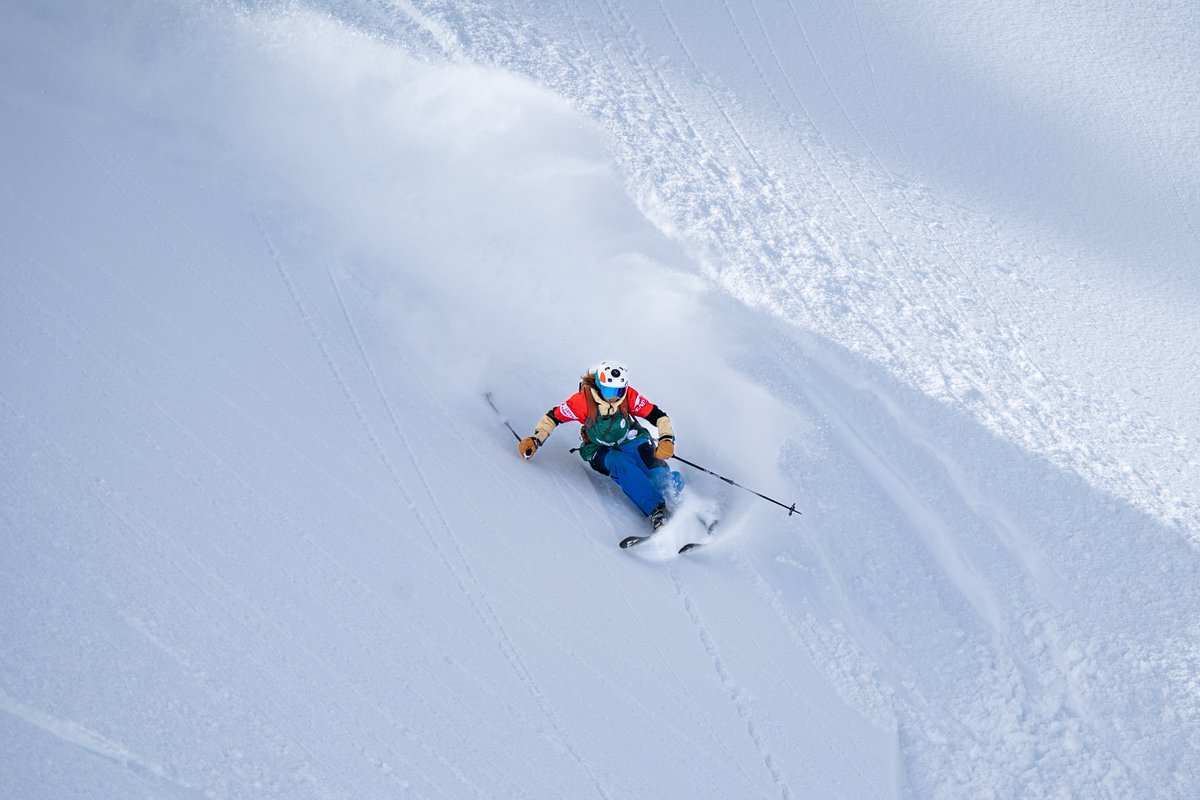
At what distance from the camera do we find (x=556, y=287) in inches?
360

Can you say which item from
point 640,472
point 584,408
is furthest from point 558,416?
point 640,472

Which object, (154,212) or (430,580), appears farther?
(154,212)

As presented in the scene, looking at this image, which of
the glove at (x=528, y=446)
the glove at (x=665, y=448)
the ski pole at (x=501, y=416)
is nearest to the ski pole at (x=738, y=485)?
the glove at (x=665, y=448)

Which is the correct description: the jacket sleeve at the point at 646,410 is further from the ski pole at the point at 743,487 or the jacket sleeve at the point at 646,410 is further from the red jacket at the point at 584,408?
A: the ski pole at the point at 743,487

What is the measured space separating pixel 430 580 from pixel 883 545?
3.48 m

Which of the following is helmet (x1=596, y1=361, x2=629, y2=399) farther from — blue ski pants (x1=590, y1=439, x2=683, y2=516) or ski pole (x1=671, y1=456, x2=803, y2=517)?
ski pole (x1=671, y1=456, x2=803, y2=517)

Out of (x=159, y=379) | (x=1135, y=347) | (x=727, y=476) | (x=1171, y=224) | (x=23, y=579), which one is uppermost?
(x=1171, y=224)

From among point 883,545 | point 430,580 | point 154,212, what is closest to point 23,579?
point 430,580

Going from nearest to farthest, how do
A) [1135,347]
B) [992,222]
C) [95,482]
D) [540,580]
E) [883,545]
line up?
[95,482]
[540,580]
[883,545]
[1135,347]
[992,222]

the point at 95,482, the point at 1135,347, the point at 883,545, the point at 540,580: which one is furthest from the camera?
the point at 1135,347

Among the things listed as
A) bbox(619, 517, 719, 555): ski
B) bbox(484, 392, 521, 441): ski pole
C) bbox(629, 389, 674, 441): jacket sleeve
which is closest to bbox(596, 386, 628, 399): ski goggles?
bbox(629, 389, 674, 441): jacket sleeve

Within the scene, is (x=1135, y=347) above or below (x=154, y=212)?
above

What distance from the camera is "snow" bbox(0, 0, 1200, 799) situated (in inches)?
231

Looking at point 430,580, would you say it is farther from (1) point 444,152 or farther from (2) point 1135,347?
(2) point 1135,347
